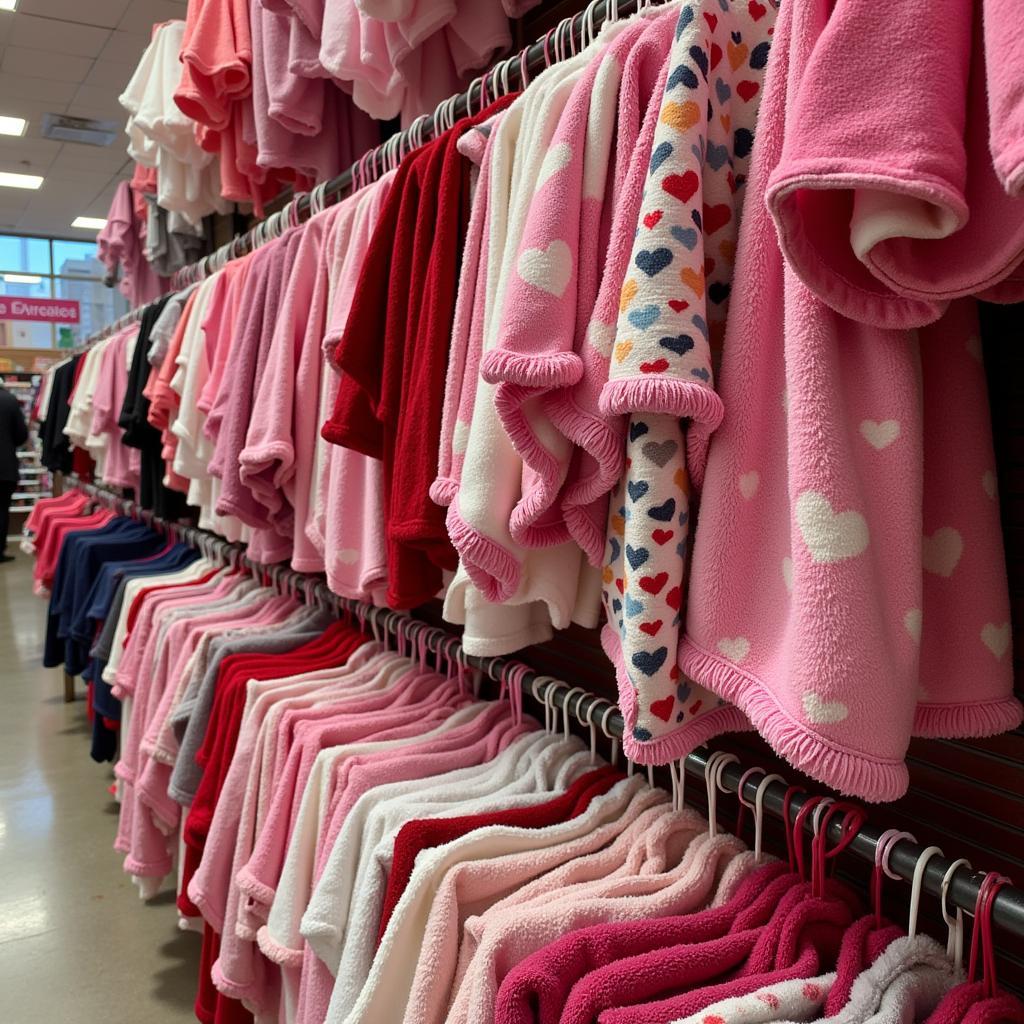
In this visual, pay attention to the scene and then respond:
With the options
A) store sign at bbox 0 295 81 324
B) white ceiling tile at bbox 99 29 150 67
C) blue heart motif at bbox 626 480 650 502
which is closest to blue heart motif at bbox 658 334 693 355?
blue heart motif at bbox 626 480 650 502

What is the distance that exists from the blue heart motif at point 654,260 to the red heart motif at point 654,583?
26 cm

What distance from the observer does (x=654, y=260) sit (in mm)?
762

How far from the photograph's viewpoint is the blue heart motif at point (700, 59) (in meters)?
0.79

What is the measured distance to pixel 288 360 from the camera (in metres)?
1.75

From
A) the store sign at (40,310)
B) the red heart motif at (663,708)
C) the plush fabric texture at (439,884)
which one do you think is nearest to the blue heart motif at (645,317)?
the red heart motif at (663,708)

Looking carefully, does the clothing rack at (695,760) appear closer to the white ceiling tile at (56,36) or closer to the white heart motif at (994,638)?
the white heart motif at (994,638)

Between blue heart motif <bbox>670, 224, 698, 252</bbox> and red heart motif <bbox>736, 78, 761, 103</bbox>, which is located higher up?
red heart motif <bbox>736, 78, 761, 103</bbox>

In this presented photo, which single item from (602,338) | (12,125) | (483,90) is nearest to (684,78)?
(602,338)

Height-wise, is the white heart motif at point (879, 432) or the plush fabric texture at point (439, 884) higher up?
the white heart motif at point (879, 432)

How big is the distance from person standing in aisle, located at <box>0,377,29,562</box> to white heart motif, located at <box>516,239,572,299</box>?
8969mm

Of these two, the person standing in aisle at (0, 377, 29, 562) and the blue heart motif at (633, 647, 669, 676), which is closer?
the blue heart motif at (633, 647, 669, 676)

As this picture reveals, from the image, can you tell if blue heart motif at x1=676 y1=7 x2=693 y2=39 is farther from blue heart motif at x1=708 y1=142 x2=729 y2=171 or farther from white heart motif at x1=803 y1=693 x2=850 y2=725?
white heart motif at x1=803 y1=693 x2=850 y2=725

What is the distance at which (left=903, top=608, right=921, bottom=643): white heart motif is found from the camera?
0.68 meters

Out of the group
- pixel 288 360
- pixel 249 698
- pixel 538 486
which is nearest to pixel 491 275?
pixel 538 486
